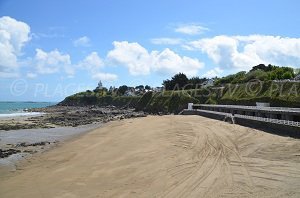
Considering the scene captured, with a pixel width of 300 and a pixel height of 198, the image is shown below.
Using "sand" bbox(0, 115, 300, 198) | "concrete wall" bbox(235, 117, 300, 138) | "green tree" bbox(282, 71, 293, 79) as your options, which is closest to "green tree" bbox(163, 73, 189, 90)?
"green tree" bbox(282, 71, 293, 79)

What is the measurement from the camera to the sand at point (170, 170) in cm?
1330

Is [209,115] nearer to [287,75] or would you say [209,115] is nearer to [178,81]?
[287,75]

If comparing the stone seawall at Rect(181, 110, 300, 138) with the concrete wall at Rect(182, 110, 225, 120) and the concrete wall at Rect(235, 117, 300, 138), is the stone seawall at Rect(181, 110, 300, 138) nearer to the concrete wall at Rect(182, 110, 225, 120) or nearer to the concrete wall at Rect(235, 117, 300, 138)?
the concrete wall at Rect(235, 117, 300, 138)

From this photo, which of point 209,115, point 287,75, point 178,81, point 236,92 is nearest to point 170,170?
point 209,115

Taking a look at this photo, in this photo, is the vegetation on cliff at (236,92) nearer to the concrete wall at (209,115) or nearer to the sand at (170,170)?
the concrete wall at (209,115)

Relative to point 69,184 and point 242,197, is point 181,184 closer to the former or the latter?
point 242,197

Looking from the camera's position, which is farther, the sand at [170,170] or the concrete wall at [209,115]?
the concrete wall at [209,115]

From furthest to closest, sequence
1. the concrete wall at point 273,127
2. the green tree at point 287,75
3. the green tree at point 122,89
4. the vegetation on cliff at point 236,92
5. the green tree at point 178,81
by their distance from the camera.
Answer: the green tree at point 122,89
the green tree at point 178,81
the green tree at point 287,75
the vegetation on cliff at point 236,92
the concrete wall at point 273,127

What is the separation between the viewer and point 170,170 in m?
16.5

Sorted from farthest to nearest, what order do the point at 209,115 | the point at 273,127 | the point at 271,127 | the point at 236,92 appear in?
the point at 236,92, the point at 209,115, the point at 271,127, the point at 273,127

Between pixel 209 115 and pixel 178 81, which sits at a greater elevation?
pixel 178 81

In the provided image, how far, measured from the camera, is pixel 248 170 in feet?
50.9

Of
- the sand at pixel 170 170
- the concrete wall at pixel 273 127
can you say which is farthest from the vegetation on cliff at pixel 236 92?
the sand at pixel 170 170

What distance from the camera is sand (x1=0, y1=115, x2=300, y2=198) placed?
13.3 metres
